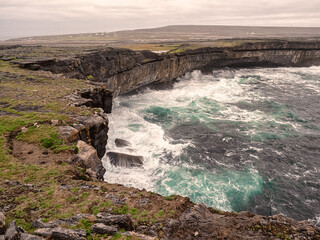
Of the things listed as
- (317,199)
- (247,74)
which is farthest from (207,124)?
(247,74)

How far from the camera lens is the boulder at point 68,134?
50.2 ft

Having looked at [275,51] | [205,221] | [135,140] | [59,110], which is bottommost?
[135,140]

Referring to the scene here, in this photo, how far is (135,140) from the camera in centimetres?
3155

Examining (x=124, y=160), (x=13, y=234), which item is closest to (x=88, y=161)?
(x=13, y=234)

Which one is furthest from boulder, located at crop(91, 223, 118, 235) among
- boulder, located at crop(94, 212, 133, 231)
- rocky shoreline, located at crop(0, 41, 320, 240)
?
boulder, located at crop(94, 212, 133, 231)

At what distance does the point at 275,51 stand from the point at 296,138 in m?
74.6

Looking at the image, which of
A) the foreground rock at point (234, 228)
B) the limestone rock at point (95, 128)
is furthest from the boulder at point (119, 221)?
the limestone rock at point (95, 128)

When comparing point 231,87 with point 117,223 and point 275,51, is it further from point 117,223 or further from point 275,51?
point 117,223

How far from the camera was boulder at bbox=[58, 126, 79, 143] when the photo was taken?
15312mm

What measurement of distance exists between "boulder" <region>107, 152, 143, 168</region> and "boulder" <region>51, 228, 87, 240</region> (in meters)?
17.5

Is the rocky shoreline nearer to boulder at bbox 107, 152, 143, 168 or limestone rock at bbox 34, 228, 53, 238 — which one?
limestone rock at bbox 34, 228, 53, 238

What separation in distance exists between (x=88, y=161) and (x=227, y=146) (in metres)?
22.5

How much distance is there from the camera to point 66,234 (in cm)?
773

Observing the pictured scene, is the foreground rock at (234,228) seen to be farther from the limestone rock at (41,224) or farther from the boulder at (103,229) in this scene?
the limestone rock at (41,224)
